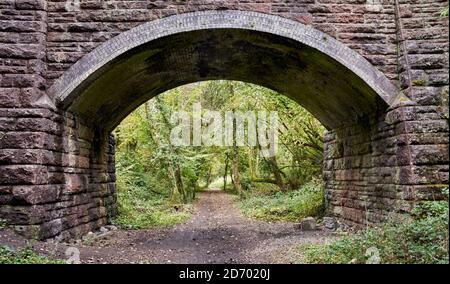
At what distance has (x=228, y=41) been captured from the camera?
8.28 meters

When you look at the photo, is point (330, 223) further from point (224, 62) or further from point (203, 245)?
point (224, 62)

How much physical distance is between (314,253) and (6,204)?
16.5 feet

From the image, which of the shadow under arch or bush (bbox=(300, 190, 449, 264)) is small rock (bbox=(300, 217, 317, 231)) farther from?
bush (bbox=(300, 190, 449, 264))

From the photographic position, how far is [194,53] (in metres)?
8.86

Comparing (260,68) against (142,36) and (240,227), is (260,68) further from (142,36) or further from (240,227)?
(240,227)

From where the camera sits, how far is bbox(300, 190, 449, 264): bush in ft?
17.2

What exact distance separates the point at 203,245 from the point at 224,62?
4077 millimetres

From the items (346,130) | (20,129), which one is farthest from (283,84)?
(20,129)

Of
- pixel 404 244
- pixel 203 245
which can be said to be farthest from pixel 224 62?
pixel 404 244

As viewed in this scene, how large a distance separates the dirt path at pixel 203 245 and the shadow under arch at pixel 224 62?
269 centimetres

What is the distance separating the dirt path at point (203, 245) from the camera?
7074 mm

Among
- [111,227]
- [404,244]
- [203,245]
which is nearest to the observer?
[404,244]

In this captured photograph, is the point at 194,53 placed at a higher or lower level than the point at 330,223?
higher

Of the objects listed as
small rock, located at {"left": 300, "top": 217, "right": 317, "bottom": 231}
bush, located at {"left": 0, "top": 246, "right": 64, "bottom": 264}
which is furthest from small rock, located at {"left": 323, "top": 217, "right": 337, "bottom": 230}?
bush, located at {"left": 0, "top": 246, "right": 64, "bottom": 264}
